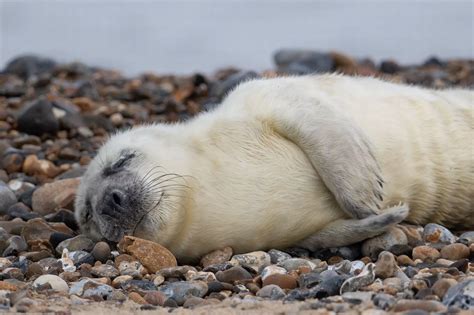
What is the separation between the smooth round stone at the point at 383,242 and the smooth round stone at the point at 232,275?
812 millimetres

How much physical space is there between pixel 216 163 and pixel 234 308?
1.50 meters

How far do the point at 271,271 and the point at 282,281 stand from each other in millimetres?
160

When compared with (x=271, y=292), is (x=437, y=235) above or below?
below

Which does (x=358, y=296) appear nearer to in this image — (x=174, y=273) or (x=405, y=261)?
(x=405, y=261)

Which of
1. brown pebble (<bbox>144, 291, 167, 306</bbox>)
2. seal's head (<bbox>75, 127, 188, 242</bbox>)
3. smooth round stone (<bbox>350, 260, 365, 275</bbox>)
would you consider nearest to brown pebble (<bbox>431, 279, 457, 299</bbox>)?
smooth round stone (<bbox>350, 260, 365, 275</bbox>)

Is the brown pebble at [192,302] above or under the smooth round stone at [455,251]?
above

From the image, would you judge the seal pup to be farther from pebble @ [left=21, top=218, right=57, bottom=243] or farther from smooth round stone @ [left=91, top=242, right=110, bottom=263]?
pebble @ [left=21, top=218, right=57, bottom=243]

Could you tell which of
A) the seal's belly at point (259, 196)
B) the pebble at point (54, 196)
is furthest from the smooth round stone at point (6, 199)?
the seal's belly at point (259, 196)

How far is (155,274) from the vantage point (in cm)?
438

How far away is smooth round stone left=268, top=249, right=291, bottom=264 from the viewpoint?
4605mm

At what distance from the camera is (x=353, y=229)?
4.74 m

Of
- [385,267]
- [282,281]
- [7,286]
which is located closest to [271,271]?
[282,281]

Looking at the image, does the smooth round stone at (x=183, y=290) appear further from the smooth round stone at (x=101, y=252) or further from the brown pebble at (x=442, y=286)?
the brown pebble at (x=442, y=286)

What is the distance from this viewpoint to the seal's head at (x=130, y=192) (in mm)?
4598
